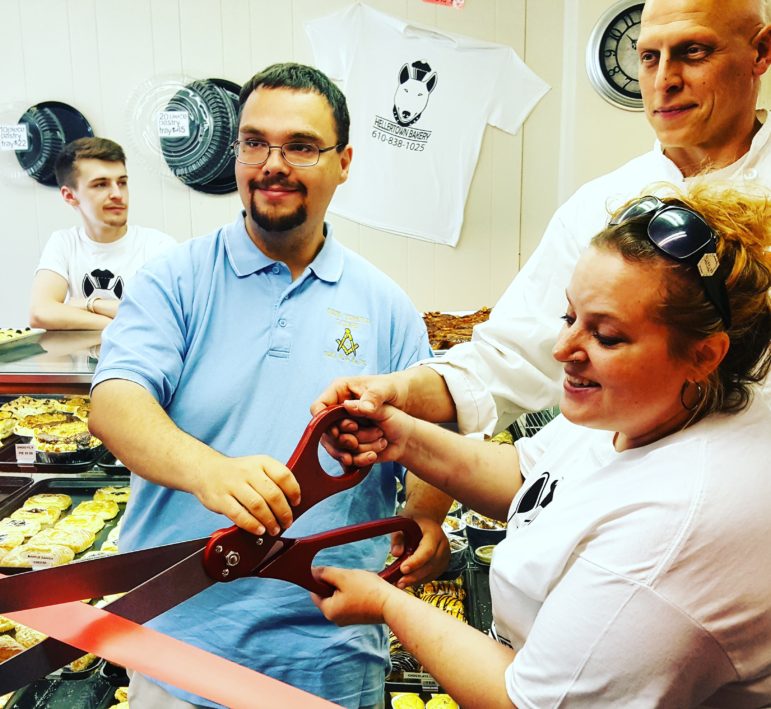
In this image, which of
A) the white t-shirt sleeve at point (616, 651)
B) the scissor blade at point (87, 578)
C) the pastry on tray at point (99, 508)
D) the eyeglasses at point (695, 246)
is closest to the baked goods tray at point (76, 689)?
the pastry on tray at point (99, 508)

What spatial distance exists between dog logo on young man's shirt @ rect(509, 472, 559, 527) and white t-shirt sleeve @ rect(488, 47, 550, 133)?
169 inches

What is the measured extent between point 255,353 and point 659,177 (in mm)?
960

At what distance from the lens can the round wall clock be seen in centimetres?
463

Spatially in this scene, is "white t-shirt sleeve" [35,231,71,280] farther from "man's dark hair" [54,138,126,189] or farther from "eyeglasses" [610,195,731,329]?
"eyeglasses" [610,195,731,329]

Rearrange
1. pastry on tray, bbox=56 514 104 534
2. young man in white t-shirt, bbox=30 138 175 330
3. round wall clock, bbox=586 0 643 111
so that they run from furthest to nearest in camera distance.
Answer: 1. round wall clock, bbox=586 0 643 111
2. young man in white t-shirt, bbox=30 138 175 330
3. pastry on tray, bbox=56 514 104 534

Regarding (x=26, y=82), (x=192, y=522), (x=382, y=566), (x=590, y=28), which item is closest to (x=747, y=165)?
(x=382, y=566)

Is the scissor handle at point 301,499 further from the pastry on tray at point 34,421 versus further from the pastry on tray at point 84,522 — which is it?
the pastry on tray at point 34,421

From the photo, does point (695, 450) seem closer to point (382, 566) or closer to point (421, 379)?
point (421, 379)

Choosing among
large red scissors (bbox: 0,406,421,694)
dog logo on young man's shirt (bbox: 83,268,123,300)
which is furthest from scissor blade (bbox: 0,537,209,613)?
dog logo on young man's shirt (bbox: 83,268,123,300)

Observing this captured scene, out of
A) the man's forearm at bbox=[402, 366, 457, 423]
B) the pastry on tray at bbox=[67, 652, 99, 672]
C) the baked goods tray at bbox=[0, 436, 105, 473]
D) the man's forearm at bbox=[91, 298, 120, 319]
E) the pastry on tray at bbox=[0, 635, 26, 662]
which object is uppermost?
the man's forearm at bbox=[402, 366, 457, 423]

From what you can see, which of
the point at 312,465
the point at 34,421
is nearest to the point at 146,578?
the point at 312,465

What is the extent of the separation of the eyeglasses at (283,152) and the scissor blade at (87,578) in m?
0.87

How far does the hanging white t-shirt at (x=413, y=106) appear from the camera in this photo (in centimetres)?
496

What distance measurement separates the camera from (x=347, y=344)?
161cm
